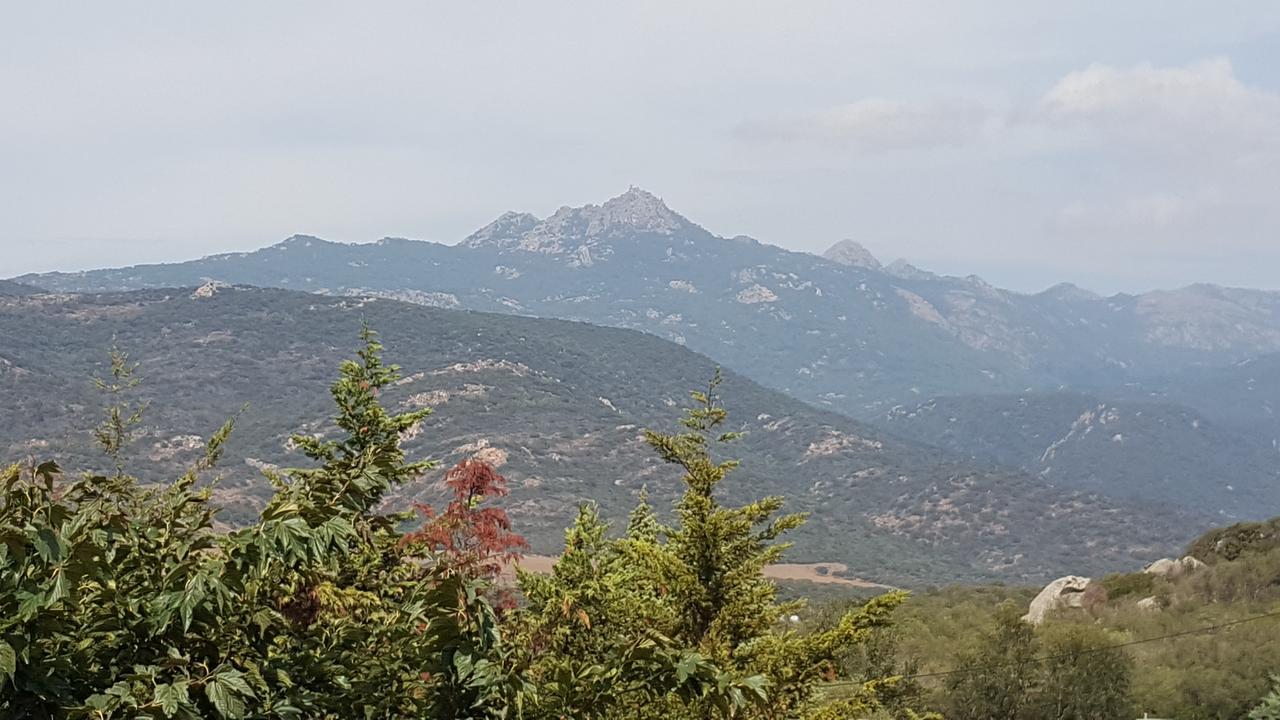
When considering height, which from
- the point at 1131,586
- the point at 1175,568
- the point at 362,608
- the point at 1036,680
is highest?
the point at 362,608

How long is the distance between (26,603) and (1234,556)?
63.5 m

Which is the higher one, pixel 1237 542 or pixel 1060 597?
pixel 1237 542

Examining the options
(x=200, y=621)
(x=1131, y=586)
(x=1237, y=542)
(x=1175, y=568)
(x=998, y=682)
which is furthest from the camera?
(x=1237, y=542)

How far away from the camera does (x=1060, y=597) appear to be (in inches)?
1901

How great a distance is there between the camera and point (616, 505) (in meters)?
147

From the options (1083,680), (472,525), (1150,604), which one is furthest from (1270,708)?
(472,525)

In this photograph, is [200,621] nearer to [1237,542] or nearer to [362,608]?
[362,608]

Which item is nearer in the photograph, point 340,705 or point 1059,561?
point 340,705

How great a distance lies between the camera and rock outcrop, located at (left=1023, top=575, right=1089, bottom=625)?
47.0 meters

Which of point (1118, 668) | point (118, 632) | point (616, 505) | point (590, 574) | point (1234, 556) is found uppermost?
point (118, 632)

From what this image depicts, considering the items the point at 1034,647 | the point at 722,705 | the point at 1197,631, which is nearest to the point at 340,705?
the point at 722,705

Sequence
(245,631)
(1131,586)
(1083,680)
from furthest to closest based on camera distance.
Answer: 1. (1131,586)
2. (1083,680)
3. (245,631)

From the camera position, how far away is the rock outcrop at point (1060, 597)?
47.0 m

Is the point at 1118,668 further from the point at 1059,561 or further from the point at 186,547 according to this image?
the point at 1059,561
